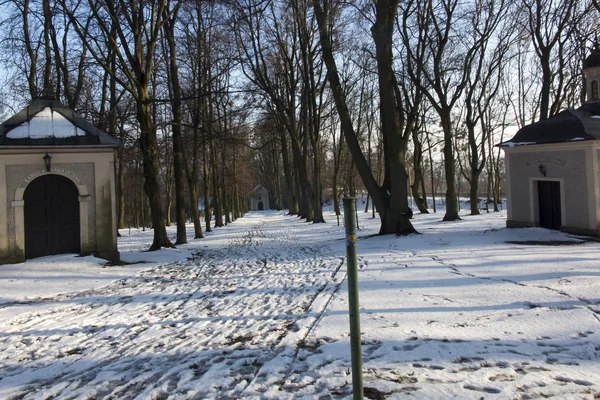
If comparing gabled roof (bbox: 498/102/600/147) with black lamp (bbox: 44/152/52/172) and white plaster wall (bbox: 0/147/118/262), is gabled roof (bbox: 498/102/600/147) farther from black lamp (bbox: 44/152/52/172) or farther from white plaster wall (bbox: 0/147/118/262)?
black lamp (bbox: 44/152/52/172)

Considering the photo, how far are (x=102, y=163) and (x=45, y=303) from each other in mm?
5475

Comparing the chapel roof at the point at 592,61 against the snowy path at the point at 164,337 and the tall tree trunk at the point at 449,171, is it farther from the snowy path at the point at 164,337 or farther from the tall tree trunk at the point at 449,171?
the snowy path at the point at 164,337

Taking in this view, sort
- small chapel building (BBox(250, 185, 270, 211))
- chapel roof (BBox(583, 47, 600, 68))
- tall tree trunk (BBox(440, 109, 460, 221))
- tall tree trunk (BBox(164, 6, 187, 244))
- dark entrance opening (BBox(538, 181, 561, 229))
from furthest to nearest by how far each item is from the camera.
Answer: small chapel building (BBox(250, 185, 270, 211)), tall tree trunk (BBox(440, 109, 460, 221)), chapel roof (BBox(583, 47, 600, 68)), tall tree trunk (BBox(164, 6, 187, 244)), dark entrance opening (BBox(538, 181, 561, 229))

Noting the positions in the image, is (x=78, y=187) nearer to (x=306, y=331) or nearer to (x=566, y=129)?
(x=306, y=331)

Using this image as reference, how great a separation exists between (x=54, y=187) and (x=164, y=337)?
8428 mm

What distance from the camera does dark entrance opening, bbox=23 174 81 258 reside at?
38.5ft

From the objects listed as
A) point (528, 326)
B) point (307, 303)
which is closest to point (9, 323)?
point (307, 303)

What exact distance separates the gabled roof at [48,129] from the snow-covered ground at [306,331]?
3501mm

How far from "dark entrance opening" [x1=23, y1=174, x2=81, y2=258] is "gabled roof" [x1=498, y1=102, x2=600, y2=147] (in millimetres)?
14967

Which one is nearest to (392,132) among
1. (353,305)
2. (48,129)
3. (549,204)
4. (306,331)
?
(549,204)

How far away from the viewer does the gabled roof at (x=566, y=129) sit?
1434cm

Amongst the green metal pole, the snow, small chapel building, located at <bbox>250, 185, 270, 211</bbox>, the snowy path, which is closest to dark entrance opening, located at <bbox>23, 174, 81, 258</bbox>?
the snow

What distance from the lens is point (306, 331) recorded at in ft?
17.7

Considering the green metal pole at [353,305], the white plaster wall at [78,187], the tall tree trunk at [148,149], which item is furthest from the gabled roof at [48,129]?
the green metal pole at [353,305]
